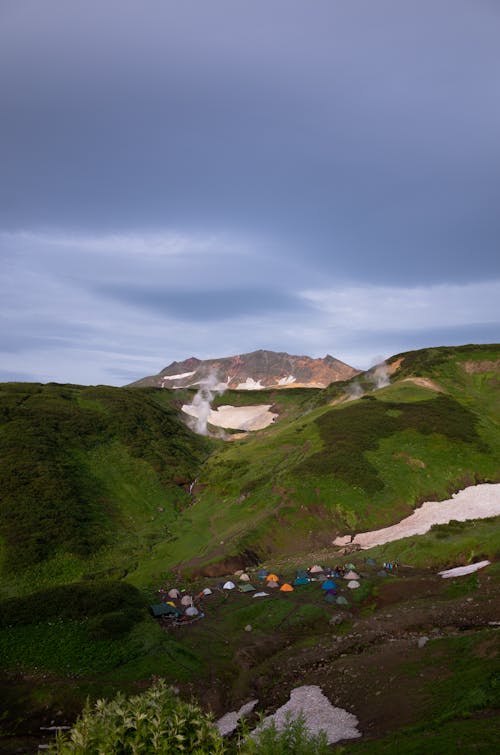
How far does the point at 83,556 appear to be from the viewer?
67.4m

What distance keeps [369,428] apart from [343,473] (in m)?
19.1

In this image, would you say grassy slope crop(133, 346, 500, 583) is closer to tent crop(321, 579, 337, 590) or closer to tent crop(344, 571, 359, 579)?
tent crop(344, 571, 359, 579)

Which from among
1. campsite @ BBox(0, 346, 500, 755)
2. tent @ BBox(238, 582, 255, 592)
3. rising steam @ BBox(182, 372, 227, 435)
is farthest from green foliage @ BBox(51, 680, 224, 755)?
rising steam @ BBox(182, 372, 227, 435)

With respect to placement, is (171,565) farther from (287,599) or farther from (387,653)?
(387,653)

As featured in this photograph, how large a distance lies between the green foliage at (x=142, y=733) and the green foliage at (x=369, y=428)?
71.6 meters

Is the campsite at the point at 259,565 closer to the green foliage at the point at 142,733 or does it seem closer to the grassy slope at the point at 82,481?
the grassy slope at the point at 82,481

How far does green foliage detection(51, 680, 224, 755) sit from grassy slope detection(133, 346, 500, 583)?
55.1 meters

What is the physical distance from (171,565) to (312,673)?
35630 mm

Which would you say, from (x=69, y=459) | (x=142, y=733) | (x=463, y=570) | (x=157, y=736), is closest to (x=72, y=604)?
(x=142, y=733)

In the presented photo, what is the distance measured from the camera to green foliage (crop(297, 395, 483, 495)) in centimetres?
8300

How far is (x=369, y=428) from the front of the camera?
9788 cm

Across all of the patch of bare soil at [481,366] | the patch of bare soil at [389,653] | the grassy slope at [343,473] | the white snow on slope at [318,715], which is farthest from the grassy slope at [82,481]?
the patch of bare soil at [481,366]

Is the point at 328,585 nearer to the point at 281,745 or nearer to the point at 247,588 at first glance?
the point at 247,588

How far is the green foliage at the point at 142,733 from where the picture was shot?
32.7 feet
